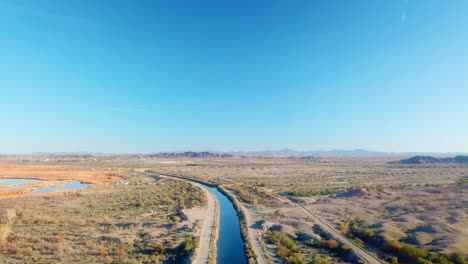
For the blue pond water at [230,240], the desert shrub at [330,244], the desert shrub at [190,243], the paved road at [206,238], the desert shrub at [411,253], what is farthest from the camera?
the desert shrub at [330,244]

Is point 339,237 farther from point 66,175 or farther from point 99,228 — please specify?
point 66,175

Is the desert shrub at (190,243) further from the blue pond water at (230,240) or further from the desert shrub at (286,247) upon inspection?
the desert shrub at (286,247)

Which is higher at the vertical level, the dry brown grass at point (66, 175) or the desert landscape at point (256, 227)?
the dry brown grass at point (66, 175)

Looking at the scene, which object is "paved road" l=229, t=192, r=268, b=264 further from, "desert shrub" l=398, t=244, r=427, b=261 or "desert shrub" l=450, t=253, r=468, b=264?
"desert shrub" l=450, t=253, r=468, b=264

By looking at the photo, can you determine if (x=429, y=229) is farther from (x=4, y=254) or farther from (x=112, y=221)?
(x=4, y=254)

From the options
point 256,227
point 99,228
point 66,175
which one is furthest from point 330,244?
point 66,175

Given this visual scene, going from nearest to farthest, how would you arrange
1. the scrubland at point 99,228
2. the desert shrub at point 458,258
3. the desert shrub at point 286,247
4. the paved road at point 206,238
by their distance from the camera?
the desert shrub at point 458,258, the paved road at point 206,238, the desert shrub at point 286,247, the scrubland at point 99,228

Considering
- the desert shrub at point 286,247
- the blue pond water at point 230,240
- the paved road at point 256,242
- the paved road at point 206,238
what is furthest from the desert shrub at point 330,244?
the paved road at point 206,238

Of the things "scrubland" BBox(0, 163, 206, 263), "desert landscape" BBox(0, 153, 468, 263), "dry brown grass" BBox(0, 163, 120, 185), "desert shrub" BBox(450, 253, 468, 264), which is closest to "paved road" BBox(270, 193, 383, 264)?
"desert landscape" BBox(0, 153, 468, 263)

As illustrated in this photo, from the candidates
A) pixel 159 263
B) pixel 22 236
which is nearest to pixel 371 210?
pixel 159 263
